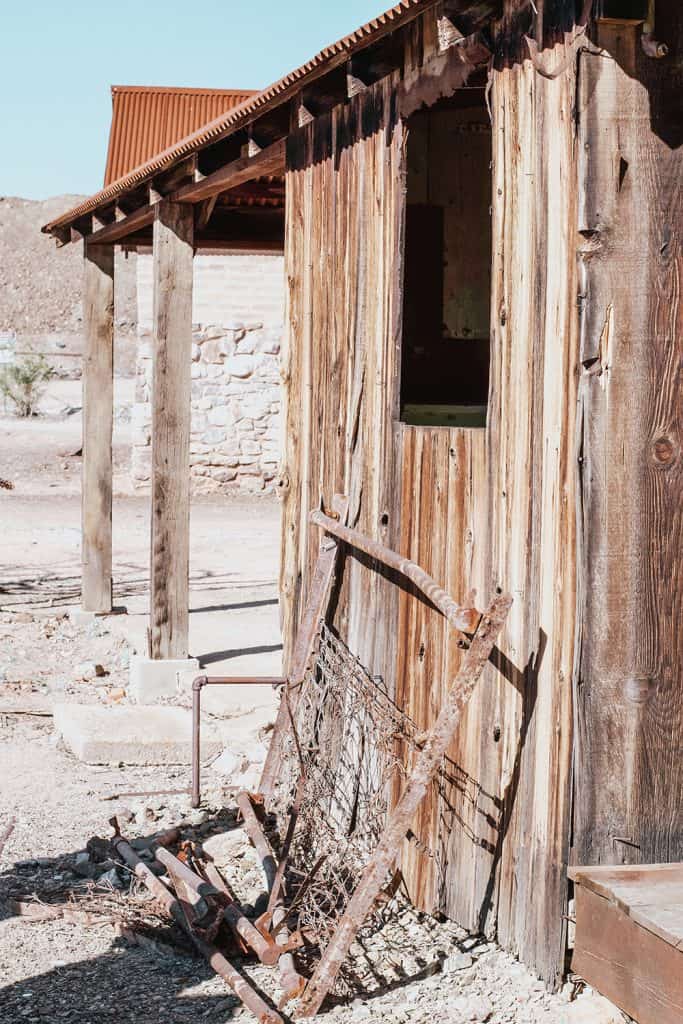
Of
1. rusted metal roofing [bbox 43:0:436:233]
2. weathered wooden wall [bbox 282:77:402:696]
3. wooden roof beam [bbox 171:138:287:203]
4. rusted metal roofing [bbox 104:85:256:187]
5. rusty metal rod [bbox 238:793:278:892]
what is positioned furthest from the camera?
rusted metal roofing [bbox 104:85:256:187]

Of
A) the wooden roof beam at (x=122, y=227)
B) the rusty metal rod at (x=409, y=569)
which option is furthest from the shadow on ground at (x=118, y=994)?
the wooden roof beam at (x=122, y=227)

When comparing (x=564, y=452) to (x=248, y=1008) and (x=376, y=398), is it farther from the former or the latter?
(x=248, y=1008)

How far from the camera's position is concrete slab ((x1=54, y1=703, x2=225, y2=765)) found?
6.70 meters

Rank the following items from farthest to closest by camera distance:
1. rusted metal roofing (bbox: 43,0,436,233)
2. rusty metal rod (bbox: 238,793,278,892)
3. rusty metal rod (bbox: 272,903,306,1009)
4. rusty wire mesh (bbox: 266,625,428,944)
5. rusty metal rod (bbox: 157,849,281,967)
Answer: rusty metal rod (bbox: 238,793,278,892) → rusty wire mesh (bbox: 266,625,428,944) → rusted metal roofing (bbox: 43,0,436,233) → rusty metal rod (bbox: 157,849,281,967) → rusty metal rod (bbox: 272,903,306,1009)

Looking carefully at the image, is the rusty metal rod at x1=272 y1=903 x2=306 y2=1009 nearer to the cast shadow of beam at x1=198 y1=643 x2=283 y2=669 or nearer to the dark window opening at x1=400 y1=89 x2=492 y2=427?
the dark window opening at x1=400 y1=89 x2=492 y2=427

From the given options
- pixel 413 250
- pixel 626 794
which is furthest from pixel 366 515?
pixel 413 250

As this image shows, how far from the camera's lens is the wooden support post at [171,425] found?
7.79 meters

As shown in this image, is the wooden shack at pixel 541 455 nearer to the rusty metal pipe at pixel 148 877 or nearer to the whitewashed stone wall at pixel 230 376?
the rusty metal pipe at pixel 148 877

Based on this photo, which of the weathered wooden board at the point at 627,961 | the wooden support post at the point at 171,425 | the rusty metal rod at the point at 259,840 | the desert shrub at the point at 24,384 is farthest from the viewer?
the desert shrub at the point at 24,384

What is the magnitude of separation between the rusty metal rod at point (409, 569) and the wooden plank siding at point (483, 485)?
3.7 inches

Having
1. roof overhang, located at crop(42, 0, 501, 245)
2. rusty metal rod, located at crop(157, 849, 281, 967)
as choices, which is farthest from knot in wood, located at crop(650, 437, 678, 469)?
rusty metal rod, located at crop(157, 849, 281, 967)

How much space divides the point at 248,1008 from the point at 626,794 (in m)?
1.28

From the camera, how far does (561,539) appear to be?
11.8 ft

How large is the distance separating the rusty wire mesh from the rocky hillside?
4319 centimetres
